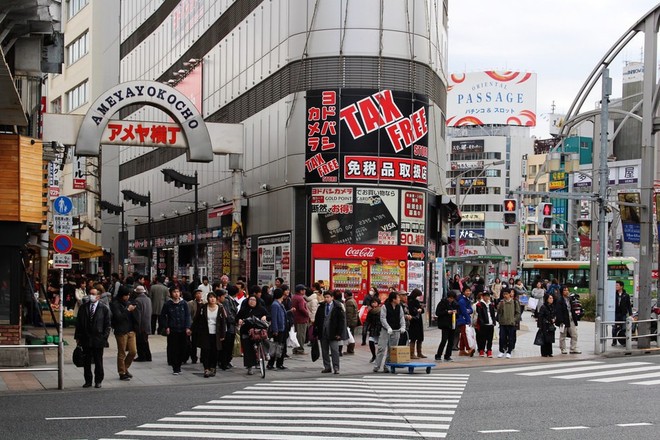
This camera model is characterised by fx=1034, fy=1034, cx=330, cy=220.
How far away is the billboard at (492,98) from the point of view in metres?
131

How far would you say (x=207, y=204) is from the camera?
51.8 meters

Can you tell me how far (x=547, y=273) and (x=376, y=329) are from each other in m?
40.7

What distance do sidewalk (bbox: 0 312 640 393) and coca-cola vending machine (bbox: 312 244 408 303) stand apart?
4.87 metres

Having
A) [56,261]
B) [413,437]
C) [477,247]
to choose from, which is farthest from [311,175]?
[477,247]

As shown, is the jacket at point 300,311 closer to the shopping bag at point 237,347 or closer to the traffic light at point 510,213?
the shopping bag at point 237,347

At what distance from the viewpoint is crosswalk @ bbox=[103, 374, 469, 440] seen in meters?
13.0

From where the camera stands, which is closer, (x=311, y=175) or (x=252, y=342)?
(x=252, y=342)

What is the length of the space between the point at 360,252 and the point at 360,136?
4.09m

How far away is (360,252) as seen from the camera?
3638cm

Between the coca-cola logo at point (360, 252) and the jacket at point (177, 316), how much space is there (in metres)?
14.5

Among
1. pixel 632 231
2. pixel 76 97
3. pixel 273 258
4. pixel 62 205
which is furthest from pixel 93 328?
A: pixel 76 97

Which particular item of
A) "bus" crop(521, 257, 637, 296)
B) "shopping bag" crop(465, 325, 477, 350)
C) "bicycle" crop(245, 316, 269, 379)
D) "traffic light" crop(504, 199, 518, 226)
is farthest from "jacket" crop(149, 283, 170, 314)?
"bus" crop(521, 257, 637, 296)

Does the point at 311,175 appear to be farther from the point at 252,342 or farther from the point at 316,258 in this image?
the point at 252,342

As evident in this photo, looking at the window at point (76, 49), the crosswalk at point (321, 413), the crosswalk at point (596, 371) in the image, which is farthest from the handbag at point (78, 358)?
the window at point (76, 49)
